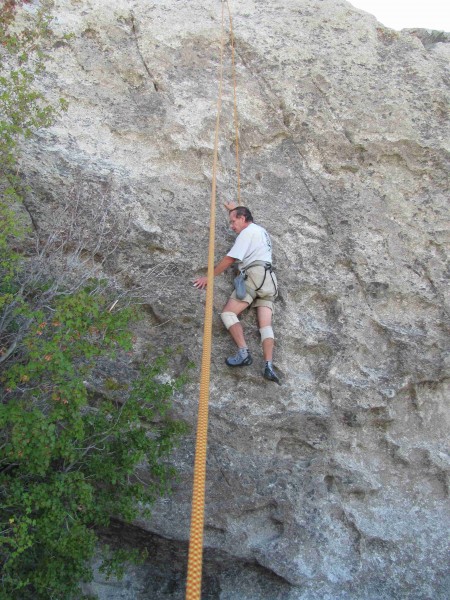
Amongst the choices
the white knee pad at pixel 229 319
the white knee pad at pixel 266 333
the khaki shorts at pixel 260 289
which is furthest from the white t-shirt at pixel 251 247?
the white knee pad at pixel 266 333

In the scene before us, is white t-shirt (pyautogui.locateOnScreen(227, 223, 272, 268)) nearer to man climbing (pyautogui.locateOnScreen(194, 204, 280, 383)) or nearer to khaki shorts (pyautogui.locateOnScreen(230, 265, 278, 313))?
man climbing (pyautogui.locateOnScreen(194, 204, 280, 383))

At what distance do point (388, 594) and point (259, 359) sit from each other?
2.14m

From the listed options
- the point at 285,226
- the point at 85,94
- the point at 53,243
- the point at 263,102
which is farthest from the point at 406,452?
the point at 85,94

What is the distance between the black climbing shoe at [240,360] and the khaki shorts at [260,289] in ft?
1.75

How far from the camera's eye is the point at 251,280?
17.8 feet

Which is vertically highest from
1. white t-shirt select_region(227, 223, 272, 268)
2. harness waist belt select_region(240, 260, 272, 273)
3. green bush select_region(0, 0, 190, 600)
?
white t-shirt select_region(227, 223, 272, 268)

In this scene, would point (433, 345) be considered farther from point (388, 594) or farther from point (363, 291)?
point (388, 594)

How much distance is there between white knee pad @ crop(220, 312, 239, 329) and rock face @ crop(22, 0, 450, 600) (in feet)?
0.39

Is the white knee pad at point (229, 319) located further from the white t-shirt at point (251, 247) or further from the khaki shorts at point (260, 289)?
the white t-shirt at point (251, 247)

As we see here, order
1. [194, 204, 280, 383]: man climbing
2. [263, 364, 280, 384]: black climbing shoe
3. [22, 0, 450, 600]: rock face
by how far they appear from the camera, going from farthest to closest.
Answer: [194, 204, 280, 383]: man climbing
[263, 364, 280, 384]: black climbing shoe
[22, 0, 450, 600]: rock face

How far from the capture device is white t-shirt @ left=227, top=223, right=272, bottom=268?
17.9ft

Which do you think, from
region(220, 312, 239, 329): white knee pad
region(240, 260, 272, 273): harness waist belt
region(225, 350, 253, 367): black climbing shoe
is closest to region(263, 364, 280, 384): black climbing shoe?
region(225, 350, 253, 367): black climbing shoe

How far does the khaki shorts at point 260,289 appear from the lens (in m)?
5.41

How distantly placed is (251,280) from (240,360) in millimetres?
783
